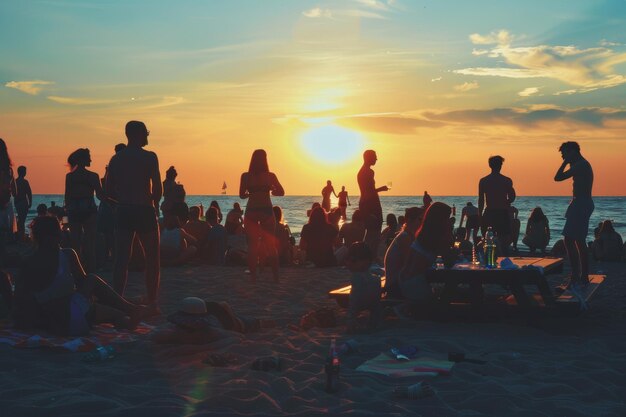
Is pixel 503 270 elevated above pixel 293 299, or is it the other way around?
pixel 503 270

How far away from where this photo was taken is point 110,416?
13.2ft

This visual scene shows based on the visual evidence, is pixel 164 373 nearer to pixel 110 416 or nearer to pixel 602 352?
pixel 110 416

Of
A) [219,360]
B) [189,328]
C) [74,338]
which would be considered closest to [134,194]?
[74,338]

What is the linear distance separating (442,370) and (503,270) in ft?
6.18

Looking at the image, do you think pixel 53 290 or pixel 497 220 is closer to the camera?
pixel 53 290

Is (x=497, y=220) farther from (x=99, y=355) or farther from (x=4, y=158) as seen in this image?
(x=99, y=355)

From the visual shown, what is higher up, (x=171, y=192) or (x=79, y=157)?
(x=79, y=157)

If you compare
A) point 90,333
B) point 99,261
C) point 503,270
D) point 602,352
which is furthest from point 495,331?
point 99,261

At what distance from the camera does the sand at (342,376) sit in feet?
14.0

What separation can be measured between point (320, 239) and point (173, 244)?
2.56 meters

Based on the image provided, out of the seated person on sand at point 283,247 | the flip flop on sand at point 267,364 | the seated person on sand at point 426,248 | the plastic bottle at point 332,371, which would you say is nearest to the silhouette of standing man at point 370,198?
the seated person on sand at point 283,247

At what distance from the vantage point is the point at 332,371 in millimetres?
4551

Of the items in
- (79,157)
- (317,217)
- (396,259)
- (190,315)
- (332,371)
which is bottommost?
(332,371)

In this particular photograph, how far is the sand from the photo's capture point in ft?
14.0
